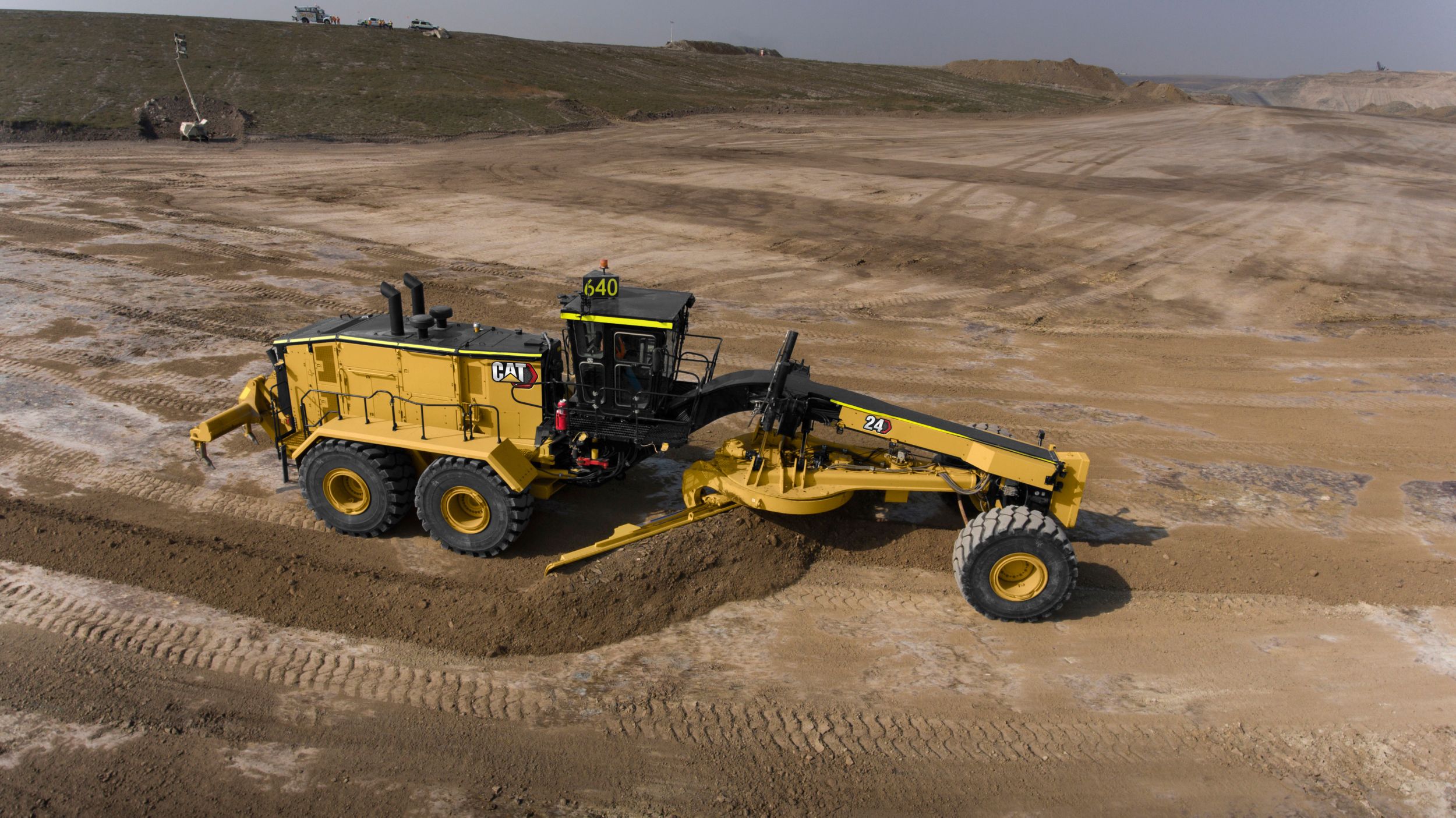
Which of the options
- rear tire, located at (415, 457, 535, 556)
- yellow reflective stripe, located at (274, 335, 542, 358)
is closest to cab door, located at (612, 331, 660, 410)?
yellow reflective stripe, located at (274, 335, 542, 358)

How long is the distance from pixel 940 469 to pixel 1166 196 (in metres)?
24.5

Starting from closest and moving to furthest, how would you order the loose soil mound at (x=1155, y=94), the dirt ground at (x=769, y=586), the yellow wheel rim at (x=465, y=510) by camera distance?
the dirt ground at (x=769, y=586) < the yellow wheel rim at (x=465, y=510) < the loose soil mound at (x=1155, y=94)

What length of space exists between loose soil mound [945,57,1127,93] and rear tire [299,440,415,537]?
74.1 meters

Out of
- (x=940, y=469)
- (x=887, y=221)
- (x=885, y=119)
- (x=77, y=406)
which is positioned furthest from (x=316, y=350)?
(x=885, y=119)

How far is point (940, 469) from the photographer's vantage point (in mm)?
7754

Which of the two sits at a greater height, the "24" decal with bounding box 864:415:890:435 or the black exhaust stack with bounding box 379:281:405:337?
the black exhaust stack with bounding box 379:281:405:337

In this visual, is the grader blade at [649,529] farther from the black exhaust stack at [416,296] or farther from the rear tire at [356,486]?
the black exhaust stack at [416,296]

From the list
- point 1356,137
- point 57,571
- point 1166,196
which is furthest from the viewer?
point 1356,137

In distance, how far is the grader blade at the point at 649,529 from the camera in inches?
299

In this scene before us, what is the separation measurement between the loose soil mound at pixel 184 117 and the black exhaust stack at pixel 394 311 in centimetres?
3290

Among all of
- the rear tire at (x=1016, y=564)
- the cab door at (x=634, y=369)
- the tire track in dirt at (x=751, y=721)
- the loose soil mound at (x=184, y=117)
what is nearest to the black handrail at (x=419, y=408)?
the cab door at (x=634, y=369)

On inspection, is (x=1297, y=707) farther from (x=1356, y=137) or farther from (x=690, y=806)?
(x=1356, y=137)

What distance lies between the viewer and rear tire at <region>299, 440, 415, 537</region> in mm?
7977

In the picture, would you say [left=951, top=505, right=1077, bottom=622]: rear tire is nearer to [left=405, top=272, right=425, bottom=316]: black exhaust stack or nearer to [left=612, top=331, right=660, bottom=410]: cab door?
[left=612, top=331, right=660, bottom=410]: cab door
